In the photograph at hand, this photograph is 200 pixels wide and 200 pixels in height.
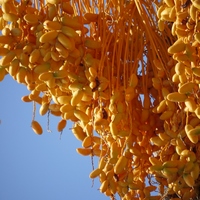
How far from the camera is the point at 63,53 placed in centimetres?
128

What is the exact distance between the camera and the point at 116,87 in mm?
1326

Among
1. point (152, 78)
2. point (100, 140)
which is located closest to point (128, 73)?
point (152, 78)

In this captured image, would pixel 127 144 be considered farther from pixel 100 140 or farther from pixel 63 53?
pixel 63 53

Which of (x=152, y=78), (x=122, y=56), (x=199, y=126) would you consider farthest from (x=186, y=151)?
(x=122, y=56)

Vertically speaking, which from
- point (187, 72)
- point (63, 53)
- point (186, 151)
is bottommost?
point (186, 151)

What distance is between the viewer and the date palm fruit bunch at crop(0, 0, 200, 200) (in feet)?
4.15

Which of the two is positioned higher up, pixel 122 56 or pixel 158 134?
pixel 122 56

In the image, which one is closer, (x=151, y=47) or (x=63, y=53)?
(x=63, y=53)

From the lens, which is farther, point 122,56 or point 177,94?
point 122,56

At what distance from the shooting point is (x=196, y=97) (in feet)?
4.04

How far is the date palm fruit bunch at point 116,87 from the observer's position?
1.26 meters

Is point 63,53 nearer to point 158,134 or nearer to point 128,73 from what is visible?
point 128,73

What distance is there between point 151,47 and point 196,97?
229 millimetres

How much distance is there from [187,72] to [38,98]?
0.38 metres
